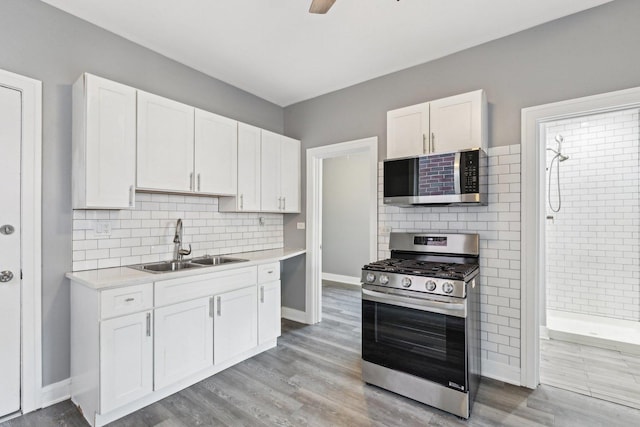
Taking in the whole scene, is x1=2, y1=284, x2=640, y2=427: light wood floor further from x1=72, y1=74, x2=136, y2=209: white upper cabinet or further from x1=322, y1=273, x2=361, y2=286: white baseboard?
x1=322, y1=273, x2=361, y2=286: white baseboard

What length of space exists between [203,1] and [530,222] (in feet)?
9.76

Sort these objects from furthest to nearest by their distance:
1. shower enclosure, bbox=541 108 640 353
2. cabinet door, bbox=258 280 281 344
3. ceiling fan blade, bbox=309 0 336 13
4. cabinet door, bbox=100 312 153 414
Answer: shower enclosure, bbox=541 108 640 353
cabinet door, bbox=258 280 281 344
cabinet door, bbox=100 312 153 414
ceiling fan blade, bbox=309 0 336 13

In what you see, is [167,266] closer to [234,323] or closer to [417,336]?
[234,323]

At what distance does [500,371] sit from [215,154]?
3.15 metres

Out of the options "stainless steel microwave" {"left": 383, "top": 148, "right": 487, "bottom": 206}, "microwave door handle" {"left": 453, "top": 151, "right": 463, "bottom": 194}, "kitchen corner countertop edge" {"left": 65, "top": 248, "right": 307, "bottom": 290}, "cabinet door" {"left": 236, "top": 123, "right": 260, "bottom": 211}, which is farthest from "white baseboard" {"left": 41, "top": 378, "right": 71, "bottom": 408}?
"microwave door handle" {"left": 453, "top": 151, "right": 463, "bottom": 194}

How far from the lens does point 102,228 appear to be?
8.16 feet

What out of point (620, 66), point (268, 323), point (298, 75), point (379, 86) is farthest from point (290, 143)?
point (620, 66)

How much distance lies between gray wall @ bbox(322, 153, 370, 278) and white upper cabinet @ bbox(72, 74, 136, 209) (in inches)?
168

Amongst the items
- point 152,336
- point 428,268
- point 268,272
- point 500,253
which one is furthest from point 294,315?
point 500,253

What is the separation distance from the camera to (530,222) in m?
2.48

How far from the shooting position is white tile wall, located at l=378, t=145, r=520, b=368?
2.54m

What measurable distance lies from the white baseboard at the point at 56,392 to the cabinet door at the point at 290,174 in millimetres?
2452

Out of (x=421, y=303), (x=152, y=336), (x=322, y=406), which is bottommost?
(x=322, y=406)

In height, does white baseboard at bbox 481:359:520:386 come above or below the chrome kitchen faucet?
below
